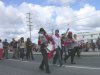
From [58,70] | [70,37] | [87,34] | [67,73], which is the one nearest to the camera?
[67,73]

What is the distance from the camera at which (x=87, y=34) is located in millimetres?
129000

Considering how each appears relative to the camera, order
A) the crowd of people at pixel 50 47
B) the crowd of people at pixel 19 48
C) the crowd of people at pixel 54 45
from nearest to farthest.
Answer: the crowd of people at pixel 54 45 → the crowd of people at pixel 50 47 → the crowd of people at pixel 19 48

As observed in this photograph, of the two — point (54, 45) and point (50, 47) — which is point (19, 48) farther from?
point (50, 47)

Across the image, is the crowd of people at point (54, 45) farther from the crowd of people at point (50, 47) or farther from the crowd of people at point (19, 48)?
the crowd of people at point (19, 48)

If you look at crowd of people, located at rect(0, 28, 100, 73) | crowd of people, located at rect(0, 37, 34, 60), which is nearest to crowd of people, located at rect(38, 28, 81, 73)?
crowd of people, located at rect(0, 28, 100, 73)

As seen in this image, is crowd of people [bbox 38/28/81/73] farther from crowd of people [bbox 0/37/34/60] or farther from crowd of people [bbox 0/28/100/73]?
crowd of people [bbox 0/37/34/60]

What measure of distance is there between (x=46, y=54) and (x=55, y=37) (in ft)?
8.14

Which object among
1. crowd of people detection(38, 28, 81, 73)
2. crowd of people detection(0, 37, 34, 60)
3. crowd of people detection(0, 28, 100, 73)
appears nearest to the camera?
crowd of people detection(38, 28, 81, 73)

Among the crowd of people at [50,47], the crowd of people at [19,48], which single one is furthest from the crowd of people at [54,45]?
the crowd of people at [19,48]

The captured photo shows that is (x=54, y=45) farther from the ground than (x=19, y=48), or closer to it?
closer to it

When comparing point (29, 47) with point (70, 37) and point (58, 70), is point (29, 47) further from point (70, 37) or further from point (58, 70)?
point (58, 70)

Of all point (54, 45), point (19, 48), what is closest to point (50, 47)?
point (54, 45)

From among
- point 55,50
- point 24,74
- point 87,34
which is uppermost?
point 87,34

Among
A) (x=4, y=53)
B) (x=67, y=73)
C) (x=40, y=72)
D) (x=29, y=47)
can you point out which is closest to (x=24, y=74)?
(x=40, y=72)
